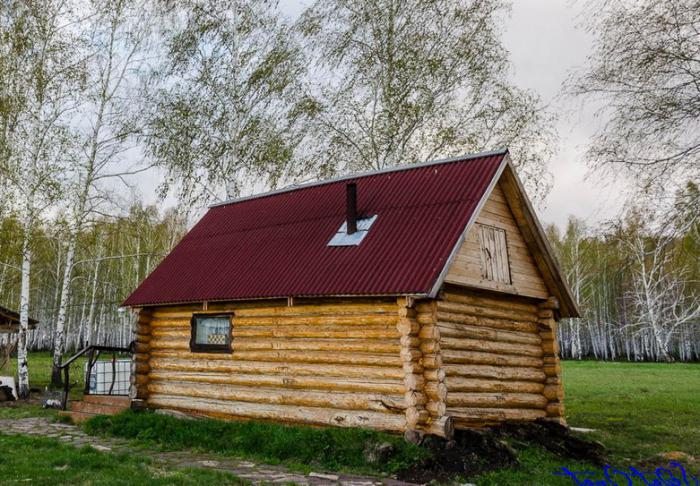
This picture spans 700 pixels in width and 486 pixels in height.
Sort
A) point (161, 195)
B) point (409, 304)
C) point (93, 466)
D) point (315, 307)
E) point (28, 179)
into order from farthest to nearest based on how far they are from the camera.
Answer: point (161, 195), point (28, 179), point (315, 307), point (409, 304), point (93, 466)

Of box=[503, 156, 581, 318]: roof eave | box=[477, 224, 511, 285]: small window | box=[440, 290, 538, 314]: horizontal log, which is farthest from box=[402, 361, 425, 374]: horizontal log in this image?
box=[503, 156, 581, 318]: roof eave

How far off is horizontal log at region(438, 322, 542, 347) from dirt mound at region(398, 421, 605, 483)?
5.80 ft

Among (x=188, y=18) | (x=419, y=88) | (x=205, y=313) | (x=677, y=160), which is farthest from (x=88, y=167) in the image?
(x=677, y=160)

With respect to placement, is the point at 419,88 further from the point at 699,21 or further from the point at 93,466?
the point at 93,466

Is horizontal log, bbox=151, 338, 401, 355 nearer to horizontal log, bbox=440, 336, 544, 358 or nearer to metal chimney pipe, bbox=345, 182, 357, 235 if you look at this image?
horizontal log, bbox=440, 336, 544, 358

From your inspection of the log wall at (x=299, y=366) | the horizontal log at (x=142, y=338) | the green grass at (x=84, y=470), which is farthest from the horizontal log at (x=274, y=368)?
the green grass at (x=84, y=470)

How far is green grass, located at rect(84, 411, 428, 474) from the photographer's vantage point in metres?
9.67

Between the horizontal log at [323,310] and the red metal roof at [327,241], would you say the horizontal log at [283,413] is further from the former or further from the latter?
the red metal roof at [327,241]

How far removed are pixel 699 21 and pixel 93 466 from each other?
11.1 meters

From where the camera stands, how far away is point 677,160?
8.94 meters

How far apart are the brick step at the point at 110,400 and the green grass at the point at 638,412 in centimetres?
1087

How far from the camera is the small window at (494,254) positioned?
40.3 feet

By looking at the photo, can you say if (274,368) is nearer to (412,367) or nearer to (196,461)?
(196,461)

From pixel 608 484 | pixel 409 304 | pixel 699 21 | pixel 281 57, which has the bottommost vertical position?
pixel 608 484
